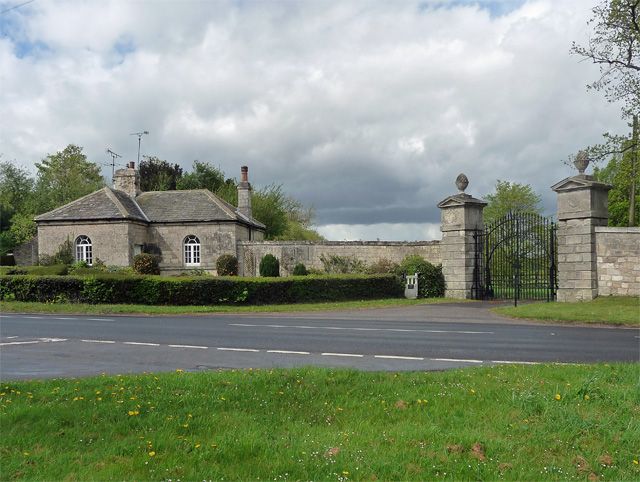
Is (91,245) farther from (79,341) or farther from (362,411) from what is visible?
(362,411)

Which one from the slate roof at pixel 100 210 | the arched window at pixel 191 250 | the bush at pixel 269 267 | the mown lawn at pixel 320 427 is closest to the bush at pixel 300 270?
the bush at pixel 269 267

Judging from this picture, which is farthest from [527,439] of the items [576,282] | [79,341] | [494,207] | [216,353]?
[494,207]

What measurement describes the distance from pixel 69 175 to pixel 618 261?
2530 inches

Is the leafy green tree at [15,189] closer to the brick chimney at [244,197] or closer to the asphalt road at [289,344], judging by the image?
the brick chimney at [244,197]

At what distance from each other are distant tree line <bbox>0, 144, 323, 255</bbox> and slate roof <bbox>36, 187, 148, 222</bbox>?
1595 centimetres

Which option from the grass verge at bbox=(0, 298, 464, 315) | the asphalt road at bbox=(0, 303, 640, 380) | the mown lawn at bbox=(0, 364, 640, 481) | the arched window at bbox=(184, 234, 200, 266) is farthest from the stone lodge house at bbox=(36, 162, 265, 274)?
the mown lawn at bbox=(0, 364, 640, 481)

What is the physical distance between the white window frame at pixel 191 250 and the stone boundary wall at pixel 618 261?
25745mm

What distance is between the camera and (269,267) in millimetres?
35750

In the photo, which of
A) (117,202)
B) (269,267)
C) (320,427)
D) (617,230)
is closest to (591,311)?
(617,230)

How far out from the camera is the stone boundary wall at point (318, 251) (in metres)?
34.8

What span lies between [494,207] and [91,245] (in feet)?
119

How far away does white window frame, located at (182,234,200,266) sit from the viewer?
131 feet

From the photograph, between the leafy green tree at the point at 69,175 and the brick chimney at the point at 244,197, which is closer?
the brick chimney at the point at 244,197

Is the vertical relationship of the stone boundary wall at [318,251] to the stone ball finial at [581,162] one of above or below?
below
